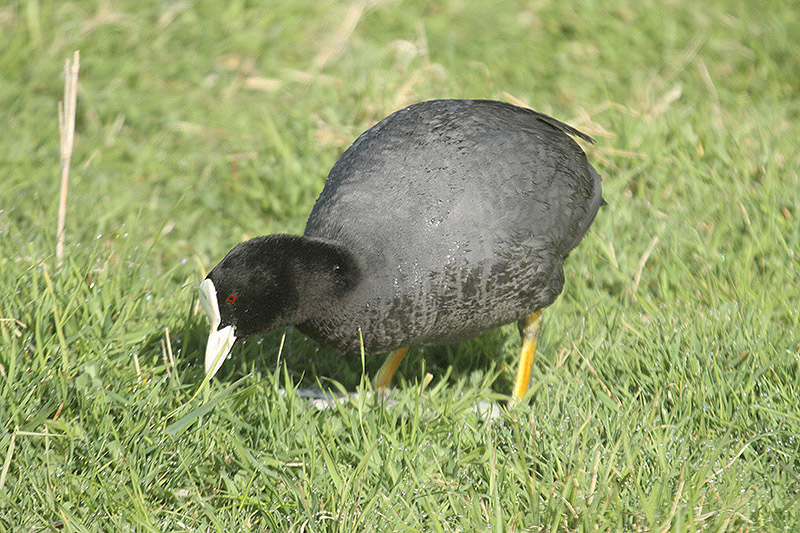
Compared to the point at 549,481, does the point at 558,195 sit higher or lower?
higher

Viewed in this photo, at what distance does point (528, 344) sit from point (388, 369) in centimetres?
55

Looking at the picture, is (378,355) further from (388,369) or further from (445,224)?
(445,224)

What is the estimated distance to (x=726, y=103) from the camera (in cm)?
487

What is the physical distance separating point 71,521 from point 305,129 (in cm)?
266

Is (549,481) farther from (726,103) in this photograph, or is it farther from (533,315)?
(726,103)

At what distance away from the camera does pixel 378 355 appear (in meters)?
3.58

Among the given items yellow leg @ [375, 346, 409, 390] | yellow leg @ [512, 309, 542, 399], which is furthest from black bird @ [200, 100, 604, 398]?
yellow leg @ [375, 346, 409, 390]

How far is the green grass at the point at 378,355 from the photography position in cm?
238

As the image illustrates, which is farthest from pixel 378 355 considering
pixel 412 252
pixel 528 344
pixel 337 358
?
pixel 412 252

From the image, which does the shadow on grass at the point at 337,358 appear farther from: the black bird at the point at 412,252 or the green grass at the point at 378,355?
the black bird at the point at 412,252

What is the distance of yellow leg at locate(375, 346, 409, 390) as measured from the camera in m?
3.26

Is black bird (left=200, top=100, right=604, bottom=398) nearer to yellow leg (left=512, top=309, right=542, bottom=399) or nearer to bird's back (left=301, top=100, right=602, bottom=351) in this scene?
bird's back (left=301, top=100, right=602, bottom=351)

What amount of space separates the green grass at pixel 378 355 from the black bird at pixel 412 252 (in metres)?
0.25

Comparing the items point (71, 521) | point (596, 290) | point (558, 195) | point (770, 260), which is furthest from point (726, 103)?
point (71, 521)
